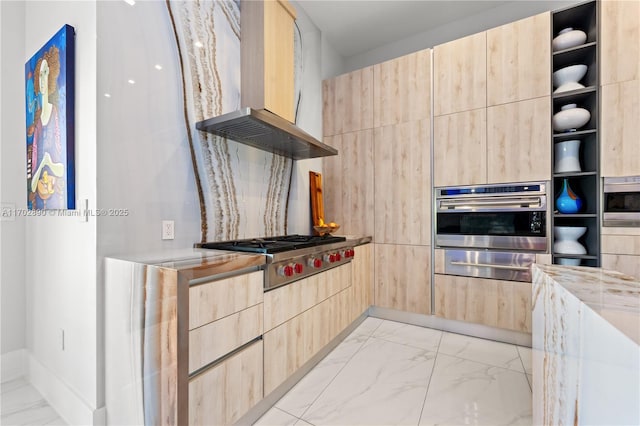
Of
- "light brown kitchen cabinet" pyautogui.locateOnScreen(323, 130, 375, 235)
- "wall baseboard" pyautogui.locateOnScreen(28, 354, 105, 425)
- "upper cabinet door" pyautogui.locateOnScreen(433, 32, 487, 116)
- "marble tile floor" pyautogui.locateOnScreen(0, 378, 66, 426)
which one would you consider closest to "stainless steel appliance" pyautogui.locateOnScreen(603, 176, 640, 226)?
"upper cabinet door" pyautogui.locateOnScreen(433, 32, 487, 116)

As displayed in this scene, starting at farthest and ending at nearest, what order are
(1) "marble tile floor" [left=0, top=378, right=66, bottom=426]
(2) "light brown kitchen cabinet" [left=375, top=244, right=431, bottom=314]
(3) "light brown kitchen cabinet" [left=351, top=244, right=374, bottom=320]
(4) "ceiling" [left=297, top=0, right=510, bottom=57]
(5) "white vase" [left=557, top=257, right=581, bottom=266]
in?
(4) "ceiling" [left=297, top=0, right=510, bottom=57]
(2) "light brown kitchen cabinet" [left=375, top=244, right=431, bottom=314]
(3) "light brown kitchen cabinet" [left=351, top=244, right=374, bottom=320]
(5) "white vase" [left=557, top=257, right=581, bottom=266]
(1) "marble tile floor" [left=0, top=378, right=66, bottom=426]

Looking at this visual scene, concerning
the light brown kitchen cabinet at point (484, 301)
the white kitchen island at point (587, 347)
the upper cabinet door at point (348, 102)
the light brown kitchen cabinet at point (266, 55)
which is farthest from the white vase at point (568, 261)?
the light brown kitchen cabinet at point (266, 55)

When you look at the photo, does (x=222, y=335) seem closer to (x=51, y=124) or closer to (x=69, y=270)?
(x=69, y=270)

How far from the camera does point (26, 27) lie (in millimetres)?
1886

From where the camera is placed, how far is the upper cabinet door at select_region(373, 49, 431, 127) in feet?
9.03

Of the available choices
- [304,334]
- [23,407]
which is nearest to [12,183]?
[23,407]

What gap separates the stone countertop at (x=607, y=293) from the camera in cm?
55

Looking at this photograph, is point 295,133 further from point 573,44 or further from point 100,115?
point 573,44

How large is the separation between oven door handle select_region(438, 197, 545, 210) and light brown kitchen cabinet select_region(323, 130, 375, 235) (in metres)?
0.78

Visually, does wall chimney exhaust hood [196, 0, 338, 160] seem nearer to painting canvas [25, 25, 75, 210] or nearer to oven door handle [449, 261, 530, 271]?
painting canvas [25, 25, 75, 210]

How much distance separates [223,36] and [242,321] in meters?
2.01

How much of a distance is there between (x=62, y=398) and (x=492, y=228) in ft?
10.8

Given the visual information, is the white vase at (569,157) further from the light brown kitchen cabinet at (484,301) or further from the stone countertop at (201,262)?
the stone countertop at (201,262)

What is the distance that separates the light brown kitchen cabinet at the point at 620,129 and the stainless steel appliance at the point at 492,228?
44cm
